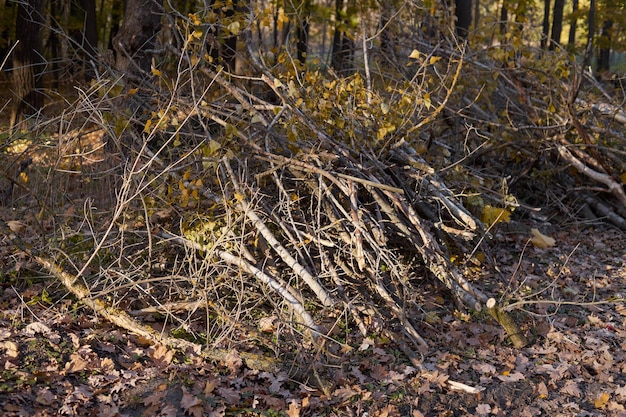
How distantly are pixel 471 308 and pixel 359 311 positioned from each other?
3.29 feet

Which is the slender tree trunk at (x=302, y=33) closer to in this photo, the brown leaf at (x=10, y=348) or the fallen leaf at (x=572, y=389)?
the brown leaf at (x=10, y=348)

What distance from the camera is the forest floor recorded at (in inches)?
166

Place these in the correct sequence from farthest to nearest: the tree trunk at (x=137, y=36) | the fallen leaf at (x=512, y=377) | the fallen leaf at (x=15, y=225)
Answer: the tree trunk at (x=137, y=36) → the fallen leaf at (x=15, y=225) → the fallen leaf at (x=512, y=377)

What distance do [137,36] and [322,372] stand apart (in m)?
4.47

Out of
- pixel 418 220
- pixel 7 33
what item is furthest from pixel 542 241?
pixel 7 33

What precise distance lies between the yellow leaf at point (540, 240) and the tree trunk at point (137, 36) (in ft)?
15.7

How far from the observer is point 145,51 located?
23.6 feet

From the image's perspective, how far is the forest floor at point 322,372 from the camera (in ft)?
13.9

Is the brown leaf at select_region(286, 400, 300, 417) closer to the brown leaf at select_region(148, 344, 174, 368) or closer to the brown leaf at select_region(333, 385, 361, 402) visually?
the brown leaf at select_region(333, 385, 361, 402)

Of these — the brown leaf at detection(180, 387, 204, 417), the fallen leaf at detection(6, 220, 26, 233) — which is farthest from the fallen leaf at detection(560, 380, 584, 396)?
the fallen leaf at detection(6, 220, 26, 233)

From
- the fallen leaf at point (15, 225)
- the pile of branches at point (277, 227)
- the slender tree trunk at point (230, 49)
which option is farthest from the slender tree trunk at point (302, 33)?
the fallen leaf at point (15, 225)

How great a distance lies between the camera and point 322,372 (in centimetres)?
473

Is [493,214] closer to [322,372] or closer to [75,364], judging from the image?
[322,372]

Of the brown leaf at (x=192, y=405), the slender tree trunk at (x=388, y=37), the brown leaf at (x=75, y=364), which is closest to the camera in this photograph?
the brown leaf at (x=192, y=405)
